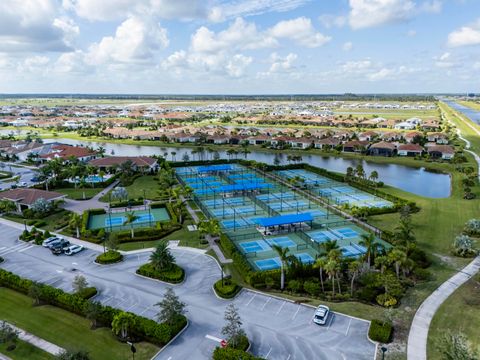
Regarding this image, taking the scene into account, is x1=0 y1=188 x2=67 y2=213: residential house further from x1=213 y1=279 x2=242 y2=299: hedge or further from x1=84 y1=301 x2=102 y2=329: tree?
x1=213 y1=279 x2=242 y2=299: hedge

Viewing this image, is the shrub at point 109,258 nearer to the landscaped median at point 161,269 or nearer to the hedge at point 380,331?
the landscaped median at point 161,269

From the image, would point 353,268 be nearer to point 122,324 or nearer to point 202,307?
point 202,307

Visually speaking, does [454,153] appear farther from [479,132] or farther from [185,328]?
[185,328]

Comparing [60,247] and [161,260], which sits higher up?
[161,260]

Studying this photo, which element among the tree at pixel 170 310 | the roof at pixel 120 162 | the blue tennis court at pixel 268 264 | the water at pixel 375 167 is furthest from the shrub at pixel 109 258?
the water at pixel 375 167

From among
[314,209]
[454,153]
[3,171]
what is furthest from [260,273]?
[454,153]

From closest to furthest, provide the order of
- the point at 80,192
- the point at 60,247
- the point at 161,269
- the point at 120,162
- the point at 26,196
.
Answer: the point at 161,269 → the point at 60,247 → the point at 26,196 → the point at 80,192 → the point at 120,162

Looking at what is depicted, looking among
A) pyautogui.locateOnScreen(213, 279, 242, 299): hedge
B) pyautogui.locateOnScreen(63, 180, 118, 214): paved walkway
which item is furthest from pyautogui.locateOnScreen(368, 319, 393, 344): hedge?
pyautogui.locateOnScreen(63, 180, 118, 214): paved walkway

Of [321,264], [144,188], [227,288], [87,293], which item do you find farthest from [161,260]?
[144,188]
